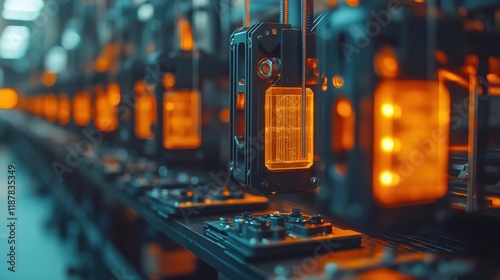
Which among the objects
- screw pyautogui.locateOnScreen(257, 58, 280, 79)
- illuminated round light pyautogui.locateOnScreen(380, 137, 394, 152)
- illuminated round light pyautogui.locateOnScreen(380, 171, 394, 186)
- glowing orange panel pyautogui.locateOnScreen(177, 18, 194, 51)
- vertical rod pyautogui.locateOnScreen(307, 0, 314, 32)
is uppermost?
glowing orange panel pyautogui.locateOnScreen(177, 18, 194, 51)

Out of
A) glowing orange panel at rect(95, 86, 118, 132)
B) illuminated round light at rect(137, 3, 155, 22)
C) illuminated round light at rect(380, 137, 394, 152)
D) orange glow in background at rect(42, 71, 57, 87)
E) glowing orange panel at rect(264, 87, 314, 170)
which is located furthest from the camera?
orange glow in background at rect(42, 71, 57, 87)

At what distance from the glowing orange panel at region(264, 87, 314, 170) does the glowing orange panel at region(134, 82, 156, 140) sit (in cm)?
160

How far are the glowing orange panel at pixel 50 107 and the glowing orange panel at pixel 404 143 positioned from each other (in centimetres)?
785

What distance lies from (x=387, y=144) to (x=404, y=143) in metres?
0.18

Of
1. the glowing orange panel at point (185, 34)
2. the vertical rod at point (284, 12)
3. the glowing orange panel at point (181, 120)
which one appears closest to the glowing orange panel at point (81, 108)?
the glowing orange panel at point (185, 34)

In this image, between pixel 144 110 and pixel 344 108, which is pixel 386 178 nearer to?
pixel 344 108

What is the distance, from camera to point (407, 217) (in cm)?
226

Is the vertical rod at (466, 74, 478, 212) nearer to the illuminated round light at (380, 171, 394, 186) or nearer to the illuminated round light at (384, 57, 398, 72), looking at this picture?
the illuminated round light at (380, 171, 394, 186)

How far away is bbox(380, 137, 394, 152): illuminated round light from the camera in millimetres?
2904

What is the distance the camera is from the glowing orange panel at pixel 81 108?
23.2ft

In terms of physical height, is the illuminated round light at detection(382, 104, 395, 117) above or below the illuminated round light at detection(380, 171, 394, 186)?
above

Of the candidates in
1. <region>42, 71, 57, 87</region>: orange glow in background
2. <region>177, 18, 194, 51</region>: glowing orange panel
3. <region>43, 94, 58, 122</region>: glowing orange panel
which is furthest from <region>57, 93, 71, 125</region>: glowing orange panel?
<region>177, 18, 194, 51</region>: glowing orange panel

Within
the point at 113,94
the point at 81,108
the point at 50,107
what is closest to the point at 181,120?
the point at 113,94

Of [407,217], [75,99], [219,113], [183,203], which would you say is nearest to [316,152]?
[183,203]
